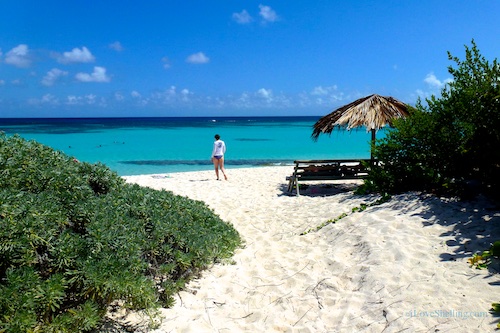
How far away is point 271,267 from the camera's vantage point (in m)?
4.93

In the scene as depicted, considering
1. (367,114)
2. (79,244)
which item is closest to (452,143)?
(367,114)

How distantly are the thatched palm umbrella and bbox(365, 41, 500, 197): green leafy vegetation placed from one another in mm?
1346

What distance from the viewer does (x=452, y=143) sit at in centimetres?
640

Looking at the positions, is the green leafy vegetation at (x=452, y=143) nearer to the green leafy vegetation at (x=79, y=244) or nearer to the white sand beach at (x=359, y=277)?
the white sand beach at (x=359, y=277)

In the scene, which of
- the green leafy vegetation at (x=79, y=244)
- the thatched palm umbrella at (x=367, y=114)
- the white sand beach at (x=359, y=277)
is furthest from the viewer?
the thatched palm umbrella at (x=367, y=114)

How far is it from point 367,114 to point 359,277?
6152mm

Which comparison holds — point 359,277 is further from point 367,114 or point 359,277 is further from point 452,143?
point 367,114

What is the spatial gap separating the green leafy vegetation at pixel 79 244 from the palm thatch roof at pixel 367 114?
584cm

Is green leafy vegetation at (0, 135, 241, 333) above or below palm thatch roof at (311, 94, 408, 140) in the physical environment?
below


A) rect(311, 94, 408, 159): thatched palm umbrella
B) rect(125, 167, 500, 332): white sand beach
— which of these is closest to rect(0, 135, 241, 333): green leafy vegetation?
rect(125, 167, 500, 332): white sand beach

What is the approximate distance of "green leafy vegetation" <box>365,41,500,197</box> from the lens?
5562mm

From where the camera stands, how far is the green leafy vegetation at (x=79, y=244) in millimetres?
2738

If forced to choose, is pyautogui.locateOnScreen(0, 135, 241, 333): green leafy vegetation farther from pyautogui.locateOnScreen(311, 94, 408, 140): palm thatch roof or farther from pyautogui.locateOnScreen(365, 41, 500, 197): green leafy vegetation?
pyautogui.locateOnScreen(311, 94, 408, 140): palm thatch roof

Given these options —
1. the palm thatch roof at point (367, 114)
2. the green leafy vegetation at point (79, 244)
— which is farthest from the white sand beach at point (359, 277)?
the palm thatch roof at point (367, 114)
